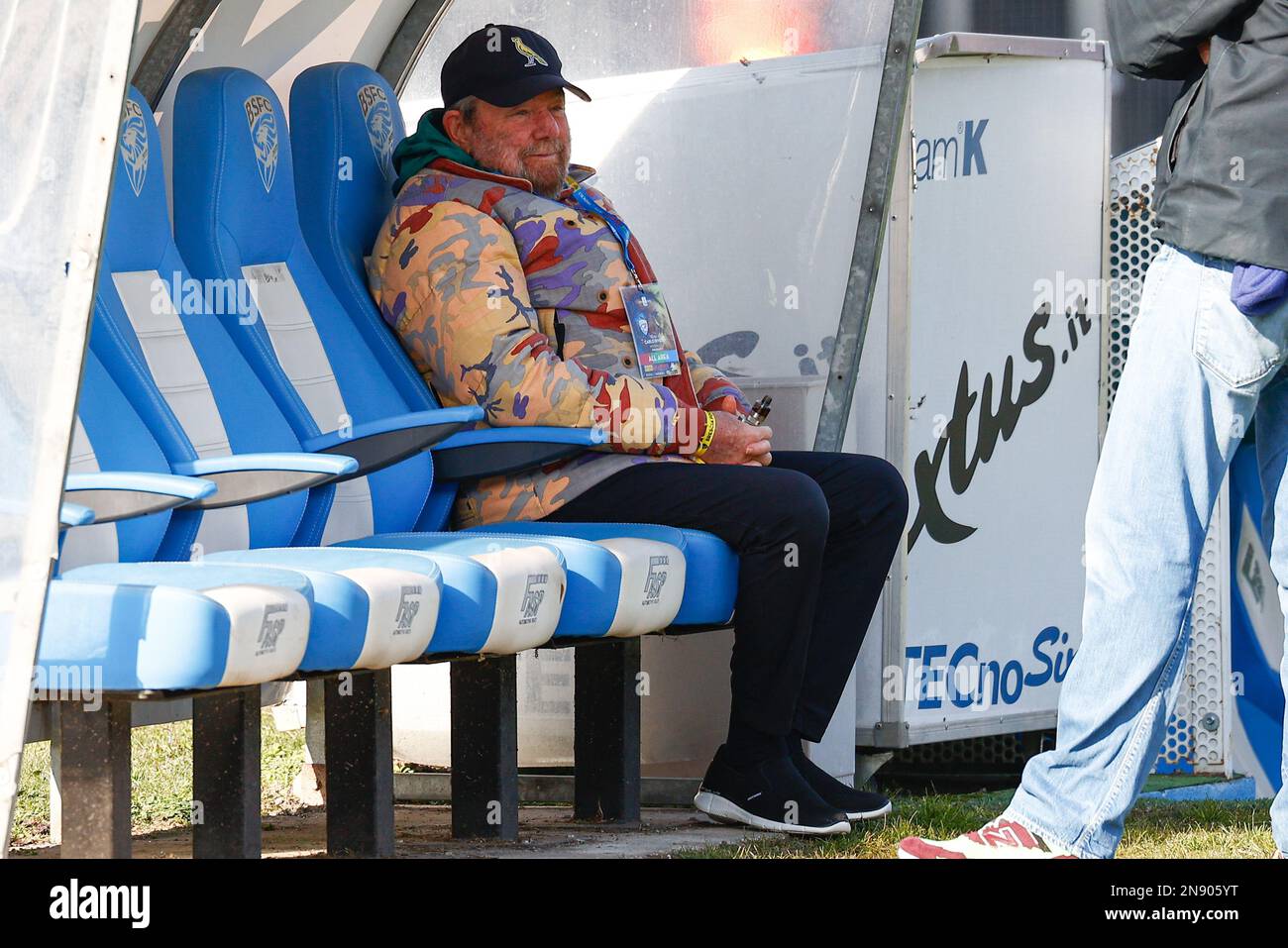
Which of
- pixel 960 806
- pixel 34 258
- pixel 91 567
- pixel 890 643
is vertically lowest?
pixel 960 806

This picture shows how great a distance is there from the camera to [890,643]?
14.3 ft

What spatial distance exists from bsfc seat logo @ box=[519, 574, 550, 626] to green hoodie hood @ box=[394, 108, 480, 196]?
120 cm

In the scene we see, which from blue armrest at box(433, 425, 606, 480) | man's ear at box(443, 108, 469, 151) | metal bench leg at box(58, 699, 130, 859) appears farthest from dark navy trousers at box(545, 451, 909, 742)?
metal bench leg at box(58, 699, 130, 859)

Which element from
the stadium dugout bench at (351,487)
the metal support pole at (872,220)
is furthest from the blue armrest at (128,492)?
the metal support pole at (872,220)

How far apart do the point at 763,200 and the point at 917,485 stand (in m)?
0.76

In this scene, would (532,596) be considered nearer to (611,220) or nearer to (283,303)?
(283,303)

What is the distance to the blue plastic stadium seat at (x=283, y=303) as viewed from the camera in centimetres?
362

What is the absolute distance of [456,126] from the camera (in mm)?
4105

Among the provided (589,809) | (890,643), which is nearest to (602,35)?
(890,643)

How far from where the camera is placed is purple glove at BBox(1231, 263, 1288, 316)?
2.50 m

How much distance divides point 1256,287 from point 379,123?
2.19m

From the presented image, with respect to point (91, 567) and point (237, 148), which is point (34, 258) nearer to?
point (91, 567)

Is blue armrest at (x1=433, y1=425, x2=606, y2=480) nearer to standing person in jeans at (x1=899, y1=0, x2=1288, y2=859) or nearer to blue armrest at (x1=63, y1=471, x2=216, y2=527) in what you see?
blue armrest at (x1=63, y1=471, x2=216, y2=527)

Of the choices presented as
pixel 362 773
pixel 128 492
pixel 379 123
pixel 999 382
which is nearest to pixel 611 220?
pixel 379 123
